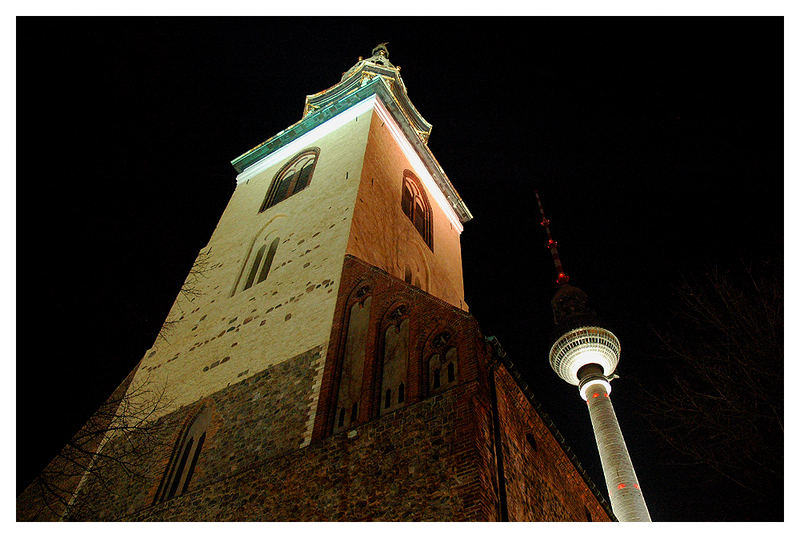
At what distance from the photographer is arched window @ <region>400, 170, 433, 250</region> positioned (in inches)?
803

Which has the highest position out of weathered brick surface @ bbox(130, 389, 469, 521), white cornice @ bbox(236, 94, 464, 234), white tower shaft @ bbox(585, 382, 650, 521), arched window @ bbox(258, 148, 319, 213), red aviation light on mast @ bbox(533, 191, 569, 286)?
red aviation light on mast @ bbox(533, 191, 569, 286)

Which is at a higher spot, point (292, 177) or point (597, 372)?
point (292, 177)

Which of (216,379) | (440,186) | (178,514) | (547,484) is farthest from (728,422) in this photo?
(440,186)

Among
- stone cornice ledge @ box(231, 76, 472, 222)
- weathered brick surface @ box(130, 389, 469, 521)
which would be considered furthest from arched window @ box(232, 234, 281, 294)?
weathered brick surface @ box(130, 389, 469, 521)

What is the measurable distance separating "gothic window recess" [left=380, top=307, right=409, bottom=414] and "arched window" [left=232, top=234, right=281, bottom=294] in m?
5.94

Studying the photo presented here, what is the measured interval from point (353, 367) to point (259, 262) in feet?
23.8

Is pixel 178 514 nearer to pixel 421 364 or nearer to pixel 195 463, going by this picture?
pixel 195 463

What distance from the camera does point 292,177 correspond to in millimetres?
20609

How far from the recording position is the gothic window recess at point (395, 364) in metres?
9.15

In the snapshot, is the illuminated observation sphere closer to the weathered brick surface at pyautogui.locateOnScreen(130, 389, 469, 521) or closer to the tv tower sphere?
the tv tower sphere

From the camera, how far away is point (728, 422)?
8.73 m

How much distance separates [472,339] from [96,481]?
8.16m

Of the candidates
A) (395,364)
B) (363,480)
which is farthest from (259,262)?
(363,480)

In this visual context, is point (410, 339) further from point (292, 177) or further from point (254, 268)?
point (292, 177)
